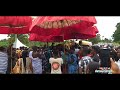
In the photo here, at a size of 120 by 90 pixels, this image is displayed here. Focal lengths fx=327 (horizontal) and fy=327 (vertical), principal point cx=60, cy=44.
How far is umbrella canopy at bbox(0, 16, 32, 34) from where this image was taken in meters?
7.19

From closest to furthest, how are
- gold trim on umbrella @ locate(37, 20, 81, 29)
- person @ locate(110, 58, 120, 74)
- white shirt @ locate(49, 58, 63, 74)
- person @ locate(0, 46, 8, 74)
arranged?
1. person @ locate(110, 58, 120, 74)
2. person @ locate(0, 46, 8, 74)
3. white shirt @ locate(49, 58, 63, 74)
4. gold trim on umbrella @ locate(37, 20, 81, 29)

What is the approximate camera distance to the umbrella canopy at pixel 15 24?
7.19m

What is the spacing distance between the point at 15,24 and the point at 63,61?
1349 millimetres

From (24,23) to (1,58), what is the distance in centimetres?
119

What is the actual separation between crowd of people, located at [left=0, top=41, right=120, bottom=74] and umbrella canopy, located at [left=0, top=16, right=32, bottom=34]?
1.48 ft

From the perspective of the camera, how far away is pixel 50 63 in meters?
7.03

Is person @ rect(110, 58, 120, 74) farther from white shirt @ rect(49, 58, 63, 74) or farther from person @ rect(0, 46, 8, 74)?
person @ rect(0, 46, 8, 74)

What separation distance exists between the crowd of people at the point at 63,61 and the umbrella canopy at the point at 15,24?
0.45 meters

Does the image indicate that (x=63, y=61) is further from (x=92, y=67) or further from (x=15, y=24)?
(x=15, y=24)

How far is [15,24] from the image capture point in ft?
23.7

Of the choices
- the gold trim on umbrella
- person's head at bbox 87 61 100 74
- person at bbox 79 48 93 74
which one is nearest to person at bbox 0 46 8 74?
the gold trim on umbrella

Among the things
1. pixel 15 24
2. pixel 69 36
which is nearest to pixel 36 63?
pixel 15 24
